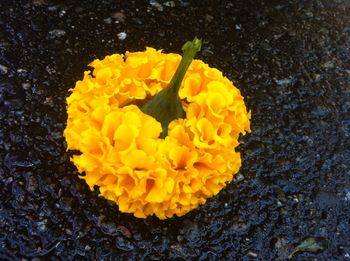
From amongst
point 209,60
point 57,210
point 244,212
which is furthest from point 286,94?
point 57,210

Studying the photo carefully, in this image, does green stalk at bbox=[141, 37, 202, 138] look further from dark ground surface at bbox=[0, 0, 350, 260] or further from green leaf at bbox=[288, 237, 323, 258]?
green leaf at bbox=[288, 237, 323, 258]

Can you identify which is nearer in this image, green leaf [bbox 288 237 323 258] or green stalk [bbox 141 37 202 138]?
green stalk [bbox 141 37 202 138]

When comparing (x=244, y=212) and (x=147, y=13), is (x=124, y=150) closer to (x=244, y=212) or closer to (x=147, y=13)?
→ (x=244, y=212)

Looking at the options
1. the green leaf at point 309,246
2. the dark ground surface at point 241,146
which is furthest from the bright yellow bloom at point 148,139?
the green leaf at point 309,246

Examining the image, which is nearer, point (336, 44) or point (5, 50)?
point (5, 50)

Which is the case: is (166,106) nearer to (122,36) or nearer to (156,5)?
(122,36)

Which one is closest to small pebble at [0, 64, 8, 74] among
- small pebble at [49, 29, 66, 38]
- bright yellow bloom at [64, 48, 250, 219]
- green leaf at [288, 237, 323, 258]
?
small pebble at [49, 29, 66, 38]

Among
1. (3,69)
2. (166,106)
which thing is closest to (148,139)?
(166,106)
